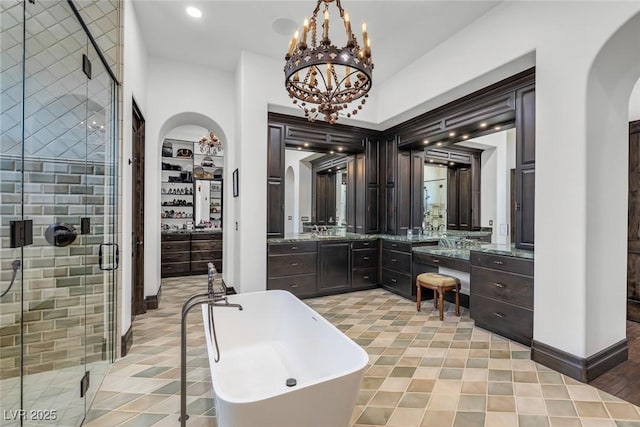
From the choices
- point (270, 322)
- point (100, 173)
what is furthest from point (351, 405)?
point (100, 173)

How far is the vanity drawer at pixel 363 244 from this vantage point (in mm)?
5090

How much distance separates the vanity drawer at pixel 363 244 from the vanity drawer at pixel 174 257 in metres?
3.62

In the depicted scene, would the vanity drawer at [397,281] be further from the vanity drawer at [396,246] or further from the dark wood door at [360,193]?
the dark wood door at [360,193]

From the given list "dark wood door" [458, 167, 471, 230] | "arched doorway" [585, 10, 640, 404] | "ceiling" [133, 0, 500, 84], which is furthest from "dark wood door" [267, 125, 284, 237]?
"dark wood door" [458, 167, 471, 230]

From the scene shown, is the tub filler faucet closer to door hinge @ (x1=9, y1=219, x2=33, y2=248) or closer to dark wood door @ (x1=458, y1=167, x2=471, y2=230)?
door hinge @ (x1=9, y1=219, x2=33, y2=248)

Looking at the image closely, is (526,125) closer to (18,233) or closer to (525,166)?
(525,166)

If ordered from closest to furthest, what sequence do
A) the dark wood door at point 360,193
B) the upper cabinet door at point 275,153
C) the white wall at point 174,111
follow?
the white wall at point 174,111, the upper cabinet door at point 275,153, the dark wood door at point 360,193

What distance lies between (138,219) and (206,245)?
264 cm

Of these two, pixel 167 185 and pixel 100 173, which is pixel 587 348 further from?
pixel 167 185

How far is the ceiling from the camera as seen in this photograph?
3.27m

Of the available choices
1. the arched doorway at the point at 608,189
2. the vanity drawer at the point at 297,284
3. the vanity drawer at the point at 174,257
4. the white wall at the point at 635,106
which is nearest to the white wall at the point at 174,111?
the vanity drawer at the point at 297,284

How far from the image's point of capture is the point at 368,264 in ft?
17.1

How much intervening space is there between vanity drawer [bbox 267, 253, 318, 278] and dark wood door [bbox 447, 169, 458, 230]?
126 inches

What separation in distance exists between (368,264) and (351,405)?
3651mm
